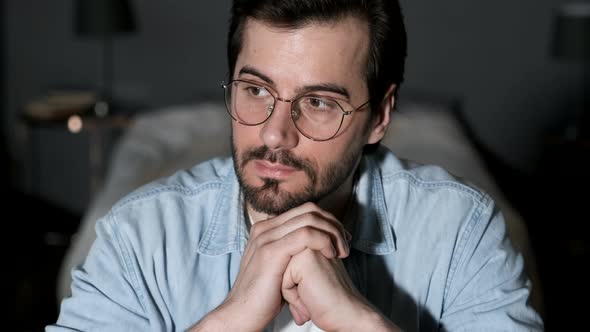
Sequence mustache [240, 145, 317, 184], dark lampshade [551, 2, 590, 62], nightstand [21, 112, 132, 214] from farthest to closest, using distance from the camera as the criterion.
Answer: nightstand [21, 112, 132, 214] → dark lampshade [551, 2, 590, 62] → mustache [240, 145, 317, 184]

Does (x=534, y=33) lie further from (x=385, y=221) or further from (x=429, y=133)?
(x=385, y=221)

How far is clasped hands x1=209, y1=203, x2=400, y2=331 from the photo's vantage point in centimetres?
119

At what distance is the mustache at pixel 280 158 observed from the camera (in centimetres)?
129

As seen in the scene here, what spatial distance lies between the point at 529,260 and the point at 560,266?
55.7 inches

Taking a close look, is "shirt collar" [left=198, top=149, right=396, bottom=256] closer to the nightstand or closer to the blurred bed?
the blurred bed

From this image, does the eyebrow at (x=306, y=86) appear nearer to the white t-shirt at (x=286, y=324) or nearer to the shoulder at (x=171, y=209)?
the shoulder at (x=171, y=209)

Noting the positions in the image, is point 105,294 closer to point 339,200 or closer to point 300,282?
point 300,282

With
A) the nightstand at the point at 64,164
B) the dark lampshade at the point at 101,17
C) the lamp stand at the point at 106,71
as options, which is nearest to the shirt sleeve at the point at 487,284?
the dark lampshade at the point at 101,17

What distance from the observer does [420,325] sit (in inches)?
55.2

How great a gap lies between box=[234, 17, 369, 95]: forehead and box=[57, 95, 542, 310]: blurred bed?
3.51 ft

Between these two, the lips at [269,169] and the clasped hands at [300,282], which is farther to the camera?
the lips at [269,169]

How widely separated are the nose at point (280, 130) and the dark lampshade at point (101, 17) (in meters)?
2.18

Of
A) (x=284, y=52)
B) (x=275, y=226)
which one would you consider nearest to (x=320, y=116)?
(x=284, y=52)

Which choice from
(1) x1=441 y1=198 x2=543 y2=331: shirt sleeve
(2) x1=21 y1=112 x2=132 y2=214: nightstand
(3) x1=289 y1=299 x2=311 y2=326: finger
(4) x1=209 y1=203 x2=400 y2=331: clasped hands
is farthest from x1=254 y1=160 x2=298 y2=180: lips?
(2) x1=21 y1=112 x2=132 y2=214: nightstand
